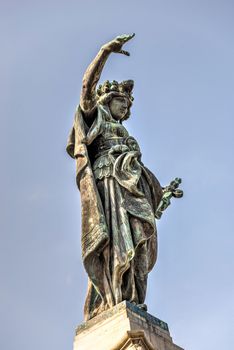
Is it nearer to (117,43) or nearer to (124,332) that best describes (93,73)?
(117,43)

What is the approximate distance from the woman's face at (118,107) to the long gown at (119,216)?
34 cm

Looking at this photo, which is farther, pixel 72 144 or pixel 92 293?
pixel 72 144

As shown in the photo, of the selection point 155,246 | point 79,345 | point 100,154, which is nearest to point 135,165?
point 100,154

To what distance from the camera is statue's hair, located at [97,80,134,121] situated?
10391 millimetres

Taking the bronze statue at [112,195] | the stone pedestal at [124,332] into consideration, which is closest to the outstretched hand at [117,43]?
the bronze statue at [112,195]

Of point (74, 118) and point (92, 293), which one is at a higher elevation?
point (74, 118)

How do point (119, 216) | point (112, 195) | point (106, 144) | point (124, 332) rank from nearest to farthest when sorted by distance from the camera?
point (124, 332)
point (119, 216)
point (112, 195)
point (106, 144)

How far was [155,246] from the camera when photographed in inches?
356

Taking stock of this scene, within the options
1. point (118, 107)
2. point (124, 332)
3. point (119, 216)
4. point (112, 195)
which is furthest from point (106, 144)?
point (124, 332)

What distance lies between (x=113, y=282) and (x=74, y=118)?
2.82 metres

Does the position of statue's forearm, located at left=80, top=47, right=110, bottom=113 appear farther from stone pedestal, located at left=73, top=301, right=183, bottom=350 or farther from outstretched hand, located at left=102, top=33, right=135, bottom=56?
stone pedestal, located at left=73, top=301, right=183, bottom=350

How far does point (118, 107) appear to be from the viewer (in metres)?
10.4

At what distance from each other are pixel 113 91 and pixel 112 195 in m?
2.15

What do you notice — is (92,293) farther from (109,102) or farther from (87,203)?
(109,102)
